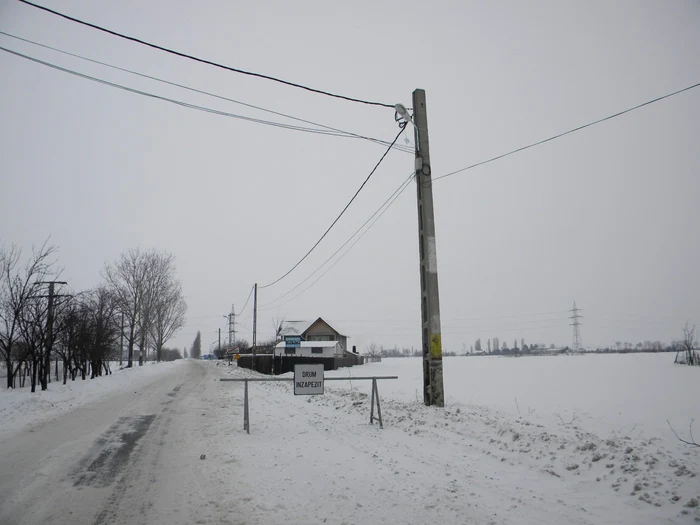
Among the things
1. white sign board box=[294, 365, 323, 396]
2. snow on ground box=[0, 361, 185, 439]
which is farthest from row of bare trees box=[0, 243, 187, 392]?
white sign board box=[294, 365, 323, 396]

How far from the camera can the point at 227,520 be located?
4285 mm

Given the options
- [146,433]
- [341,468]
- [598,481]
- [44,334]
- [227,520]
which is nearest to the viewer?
[227,520]

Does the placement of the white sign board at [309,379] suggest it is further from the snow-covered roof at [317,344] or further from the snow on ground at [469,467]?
the snow-covered roof at [317,344]

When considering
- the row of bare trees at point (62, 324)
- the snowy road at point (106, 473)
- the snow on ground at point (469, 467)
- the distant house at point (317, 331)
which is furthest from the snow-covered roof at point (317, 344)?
the snow on ground at point (469, 467)

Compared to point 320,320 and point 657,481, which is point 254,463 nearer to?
point 657,481

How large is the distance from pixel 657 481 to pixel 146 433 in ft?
30.4

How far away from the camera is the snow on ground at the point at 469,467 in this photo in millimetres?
4504

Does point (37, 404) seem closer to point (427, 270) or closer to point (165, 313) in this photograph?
point (427, 270)

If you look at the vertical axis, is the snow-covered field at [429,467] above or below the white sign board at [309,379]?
below

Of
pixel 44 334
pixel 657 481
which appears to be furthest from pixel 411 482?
pixel 44 334

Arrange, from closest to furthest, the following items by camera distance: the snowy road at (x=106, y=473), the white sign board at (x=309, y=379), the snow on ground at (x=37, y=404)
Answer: the snowy road at (x=106, y=473)
the white sign board at (x=309, y=379)
the snow on ground at (x=37, y=404)

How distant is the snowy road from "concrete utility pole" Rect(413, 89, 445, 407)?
556cm

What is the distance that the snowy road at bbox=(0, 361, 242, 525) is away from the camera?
4477mm

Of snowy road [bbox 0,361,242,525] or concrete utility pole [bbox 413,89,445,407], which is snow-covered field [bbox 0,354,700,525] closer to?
snowy road [bbox 0,361,242,525]
